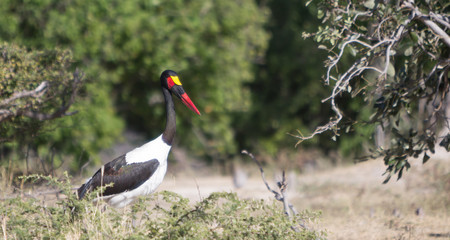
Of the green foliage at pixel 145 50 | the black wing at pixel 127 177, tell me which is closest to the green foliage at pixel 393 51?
the black wing at pixel 127 177

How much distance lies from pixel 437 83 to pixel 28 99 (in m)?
4.29

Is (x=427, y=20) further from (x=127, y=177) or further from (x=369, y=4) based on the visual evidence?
(x=127, y=177)

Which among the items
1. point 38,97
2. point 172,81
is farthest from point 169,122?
point 38,97

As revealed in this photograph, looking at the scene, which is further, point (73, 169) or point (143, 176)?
point (73, 169)

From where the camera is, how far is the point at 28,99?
7.12 meters

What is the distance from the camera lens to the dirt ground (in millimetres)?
7305

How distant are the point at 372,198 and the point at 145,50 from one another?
632 cm

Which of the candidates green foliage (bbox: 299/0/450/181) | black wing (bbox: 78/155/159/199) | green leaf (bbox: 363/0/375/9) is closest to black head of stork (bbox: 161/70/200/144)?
black wing (bbox: 78/155/159/199)

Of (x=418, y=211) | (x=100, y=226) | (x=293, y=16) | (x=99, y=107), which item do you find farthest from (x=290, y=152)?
(x=100, y=226)

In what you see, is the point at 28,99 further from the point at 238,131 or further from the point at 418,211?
the point at 238,131

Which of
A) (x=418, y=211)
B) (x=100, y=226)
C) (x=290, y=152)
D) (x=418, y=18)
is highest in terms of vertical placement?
(x=290, y=152)

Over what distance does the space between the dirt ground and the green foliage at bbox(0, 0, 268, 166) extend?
87.9 inches

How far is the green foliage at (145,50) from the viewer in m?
13.1

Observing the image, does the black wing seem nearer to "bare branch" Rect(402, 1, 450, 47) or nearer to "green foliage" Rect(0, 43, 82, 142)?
"green foliage" Rect(0, 43, 82, 142)
